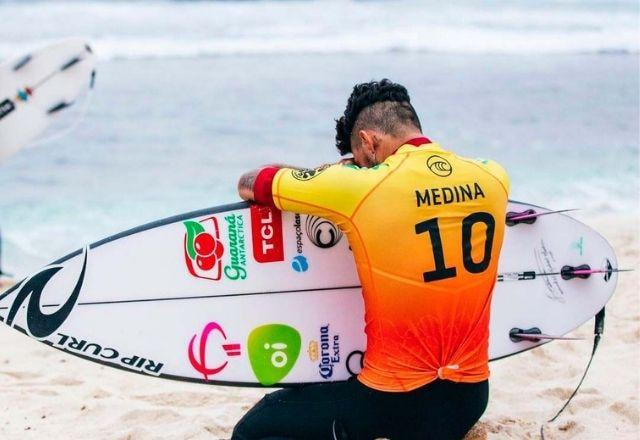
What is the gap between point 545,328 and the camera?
3322mm

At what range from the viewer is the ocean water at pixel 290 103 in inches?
287

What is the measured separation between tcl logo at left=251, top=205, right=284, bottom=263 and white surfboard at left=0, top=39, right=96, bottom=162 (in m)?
3.85

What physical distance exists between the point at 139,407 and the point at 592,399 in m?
1.86

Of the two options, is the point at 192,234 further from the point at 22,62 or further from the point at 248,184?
the point at 22,62

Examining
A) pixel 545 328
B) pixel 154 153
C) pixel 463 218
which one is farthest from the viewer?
pixel 154 153

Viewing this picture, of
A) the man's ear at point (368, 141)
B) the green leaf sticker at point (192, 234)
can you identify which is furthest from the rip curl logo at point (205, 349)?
the man's ear at point (368, 141)

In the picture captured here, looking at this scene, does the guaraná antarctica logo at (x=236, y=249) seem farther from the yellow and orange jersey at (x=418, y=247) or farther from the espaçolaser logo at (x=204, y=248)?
the yellow and orange jersey at (x=418, y=247)

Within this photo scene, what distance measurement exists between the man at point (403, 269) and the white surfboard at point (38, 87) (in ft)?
14.1

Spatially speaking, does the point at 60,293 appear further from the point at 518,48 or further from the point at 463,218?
the point at 518,48

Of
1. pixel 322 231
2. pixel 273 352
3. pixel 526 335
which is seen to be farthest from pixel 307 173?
pixel 526 335

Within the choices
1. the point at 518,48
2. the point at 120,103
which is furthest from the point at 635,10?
the point at 120,103

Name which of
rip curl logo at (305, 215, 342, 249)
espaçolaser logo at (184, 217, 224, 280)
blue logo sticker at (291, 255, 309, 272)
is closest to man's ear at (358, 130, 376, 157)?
rip curl logo at (305, 215, 342, 249)

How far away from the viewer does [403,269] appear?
2.33m

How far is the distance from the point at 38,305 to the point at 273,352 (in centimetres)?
85
